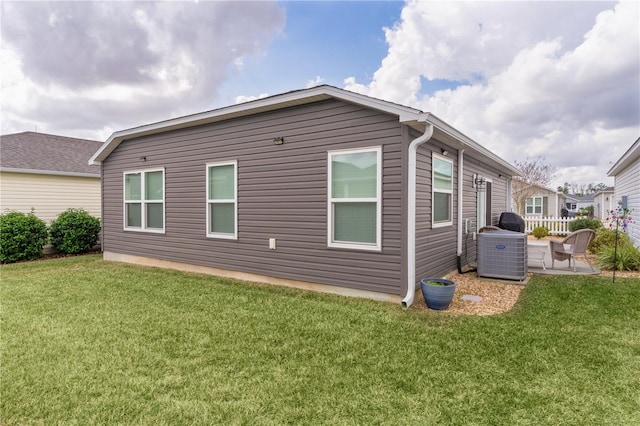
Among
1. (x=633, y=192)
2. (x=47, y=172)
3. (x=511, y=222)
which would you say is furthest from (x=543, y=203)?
(x=47, y=172)

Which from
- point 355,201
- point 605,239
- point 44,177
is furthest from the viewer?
point 44,177

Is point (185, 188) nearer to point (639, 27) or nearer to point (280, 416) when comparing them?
point (280, 416)

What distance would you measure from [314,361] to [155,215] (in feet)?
21.2

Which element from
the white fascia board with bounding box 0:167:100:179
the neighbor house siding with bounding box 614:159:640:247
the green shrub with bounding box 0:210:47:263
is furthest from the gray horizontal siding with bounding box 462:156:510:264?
the white fascia board with bounding box 0:167:100:179

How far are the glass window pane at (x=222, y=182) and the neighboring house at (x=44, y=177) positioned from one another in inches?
290

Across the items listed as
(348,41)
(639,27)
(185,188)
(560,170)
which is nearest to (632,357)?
(185,188)

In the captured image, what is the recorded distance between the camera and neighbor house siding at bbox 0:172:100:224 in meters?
9.87

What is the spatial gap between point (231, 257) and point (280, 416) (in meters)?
4.59

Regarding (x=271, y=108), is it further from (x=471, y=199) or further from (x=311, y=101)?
(x=471, y=199)

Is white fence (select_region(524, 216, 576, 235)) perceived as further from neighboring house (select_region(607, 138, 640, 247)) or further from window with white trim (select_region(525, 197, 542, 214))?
window with white trim (select_region(525, 197, 542, 214))

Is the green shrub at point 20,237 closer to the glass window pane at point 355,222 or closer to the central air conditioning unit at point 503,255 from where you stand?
the glass window pane at point 355,222

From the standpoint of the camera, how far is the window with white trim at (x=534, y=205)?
23.7 meters

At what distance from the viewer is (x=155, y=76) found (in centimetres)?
1080

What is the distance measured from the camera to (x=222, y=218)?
264 inches
